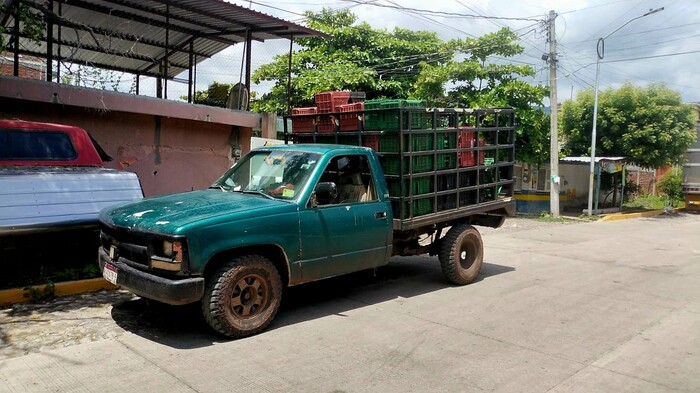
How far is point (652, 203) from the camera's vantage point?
91.7ft

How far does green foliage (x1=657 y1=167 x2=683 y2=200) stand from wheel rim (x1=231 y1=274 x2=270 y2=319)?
28266mm

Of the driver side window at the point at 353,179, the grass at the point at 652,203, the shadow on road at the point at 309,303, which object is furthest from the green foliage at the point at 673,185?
the driver side window at the point at 353,179

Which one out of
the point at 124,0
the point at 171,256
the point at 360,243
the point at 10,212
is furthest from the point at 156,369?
the point at 124,0

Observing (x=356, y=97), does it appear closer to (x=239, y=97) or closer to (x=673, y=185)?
(x=239, y=97)

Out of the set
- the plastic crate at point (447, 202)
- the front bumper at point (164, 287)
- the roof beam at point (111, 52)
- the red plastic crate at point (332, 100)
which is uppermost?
the roof beam at point (111, 52)

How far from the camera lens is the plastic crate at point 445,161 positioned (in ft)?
24.2

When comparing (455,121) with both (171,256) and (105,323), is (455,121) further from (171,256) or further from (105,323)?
(105,323)

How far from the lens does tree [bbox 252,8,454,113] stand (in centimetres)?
1958

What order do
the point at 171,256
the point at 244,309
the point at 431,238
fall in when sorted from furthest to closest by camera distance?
the point at 431,238
the point at 244,309
the point at 171,256

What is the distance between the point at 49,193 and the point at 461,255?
217 inches

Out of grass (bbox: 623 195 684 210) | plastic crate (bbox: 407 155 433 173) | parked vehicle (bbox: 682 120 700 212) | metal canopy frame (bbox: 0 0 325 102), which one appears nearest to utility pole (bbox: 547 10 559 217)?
grass (bbox: 623 195 684 210)

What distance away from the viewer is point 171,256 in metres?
4.72

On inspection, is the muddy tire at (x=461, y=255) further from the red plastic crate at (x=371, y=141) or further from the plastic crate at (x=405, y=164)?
the red plastic crate at (x=371, y=141)

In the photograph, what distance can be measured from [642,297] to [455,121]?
3.54 m
